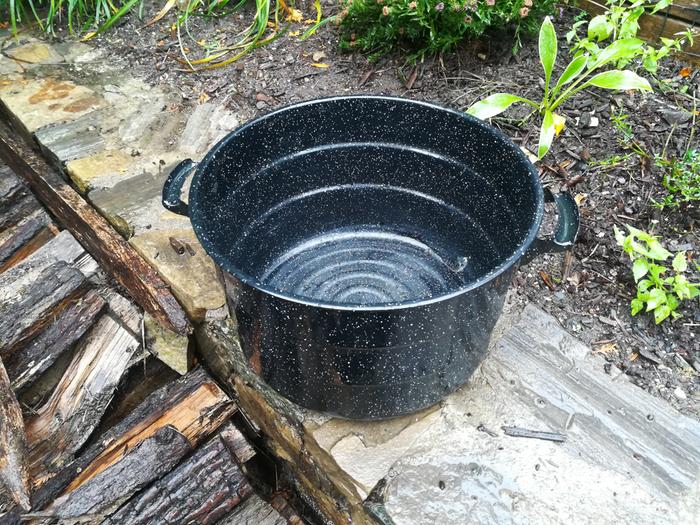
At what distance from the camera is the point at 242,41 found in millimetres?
2971

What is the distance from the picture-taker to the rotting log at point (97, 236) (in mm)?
2006

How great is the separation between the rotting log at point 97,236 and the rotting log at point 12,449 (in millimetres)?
483

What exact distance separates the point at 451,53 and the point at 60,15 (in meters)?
2.23

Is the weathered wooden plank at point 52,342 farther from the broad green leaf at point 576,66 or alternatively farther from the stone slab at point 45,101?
the broad green leaf at point 576,66

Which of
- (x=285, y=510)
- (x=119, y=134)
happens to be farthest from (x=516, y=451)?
(x=119, y=134)

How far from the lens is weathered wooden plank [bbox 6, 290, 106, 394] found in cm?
196

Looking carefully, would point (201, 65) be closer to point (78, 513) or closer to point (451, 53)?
point (451, 53)

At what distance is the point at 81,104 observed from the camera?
277cm

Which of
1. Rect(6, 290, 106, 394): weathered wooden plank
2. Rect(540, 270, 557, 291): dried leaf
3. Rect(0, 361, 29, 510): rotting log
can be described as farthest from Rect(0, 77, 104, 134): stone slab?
Rect(540, 270, 557, 291): dried leaf

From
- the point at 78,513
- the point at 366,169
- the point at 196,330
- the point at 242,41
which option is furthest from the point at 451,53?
the point at 78,513

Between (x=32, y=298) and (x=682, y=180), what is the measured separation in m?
2.21

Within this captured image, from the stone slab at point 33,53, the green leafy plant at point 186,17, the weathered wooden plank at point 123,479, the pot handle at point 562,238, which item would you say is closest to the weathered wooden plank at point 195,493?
the weathered wooden plank at point 123,479

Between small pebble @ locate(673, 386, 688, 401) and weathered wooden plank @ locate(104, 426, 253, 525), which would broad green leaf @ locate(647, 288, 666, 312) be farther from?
weathered wooden plank @ locate(104, 426, 253, 525)

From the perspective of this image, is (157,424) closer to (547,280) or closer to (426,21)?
(547,280)
